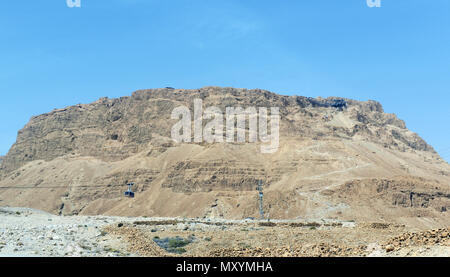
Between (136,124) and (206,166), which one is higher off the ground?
(136,124)

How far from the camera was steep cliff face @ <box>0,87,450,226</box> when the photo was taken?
3543 inches

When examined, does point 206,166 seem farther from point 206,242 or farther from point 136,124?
point 206,242

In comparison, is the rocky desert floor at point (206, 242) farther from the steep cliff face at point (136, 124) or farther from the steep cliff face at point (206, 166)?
the steep cliff face at point (136, 124)

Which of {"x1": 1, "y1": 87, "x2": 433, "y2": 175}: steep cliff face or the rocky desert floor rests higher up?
{"x1": 1, "y1": 87, "x2": 433, "y2": 175}: steep cliff face

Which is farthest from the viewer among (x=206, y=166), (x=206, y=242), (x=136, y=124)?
(x=136, y=124)

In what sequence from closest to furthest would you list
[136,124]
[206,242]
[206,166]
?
1. [206,242]
2. [206,166]
3. [136,124]

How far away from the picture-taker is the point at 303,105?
189875 millimetres

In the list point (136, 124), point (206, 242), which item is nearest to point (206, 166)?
point (136, 124)

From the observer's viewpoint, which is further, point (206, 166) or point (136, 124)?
point (136, 124)

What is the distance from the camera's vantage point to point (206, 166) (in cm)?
11456

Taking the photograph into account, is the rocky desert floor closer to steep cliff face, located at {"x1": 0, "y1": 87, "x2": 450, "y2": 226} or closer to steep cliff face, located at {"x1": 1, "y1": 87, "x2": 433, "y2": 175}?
steep cliff face, located at {"x1": 0, "y1": 87, "x2": 450, "y2": 226}

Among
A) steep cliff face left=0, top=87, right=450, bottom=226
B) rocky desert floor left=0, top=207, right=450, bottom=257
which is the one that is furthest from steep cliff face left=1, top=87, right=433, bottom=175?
rocky desert floor left=0, top=207, right=450, bottom=257

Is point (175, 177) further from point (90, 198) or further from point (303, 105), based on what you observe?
point (303, 105)
